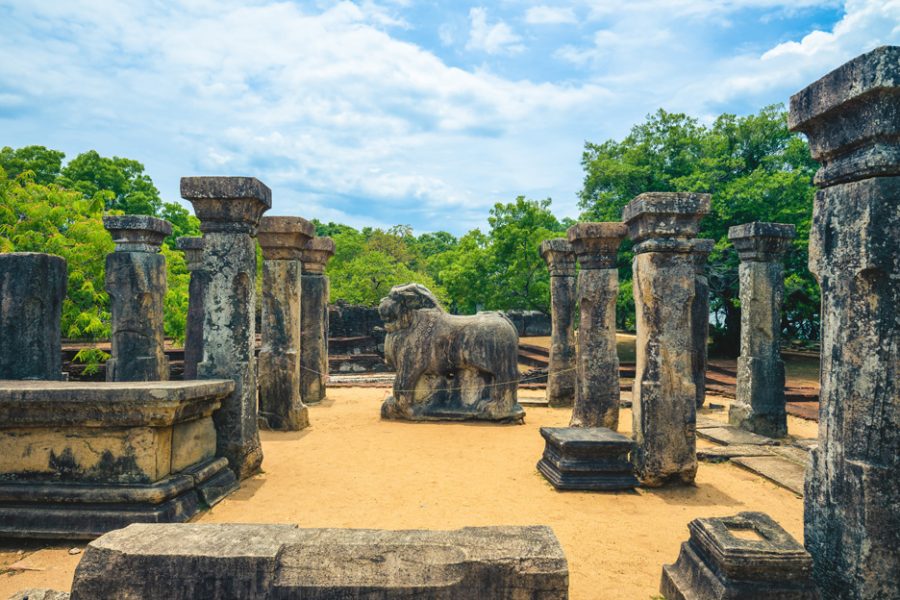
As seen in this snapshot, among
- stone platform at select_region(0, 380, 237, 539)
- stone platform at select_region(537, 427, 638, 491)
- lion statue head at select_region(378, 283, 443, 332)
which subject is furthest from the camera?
lion statue head at select_region(378, 283, 443, 332)

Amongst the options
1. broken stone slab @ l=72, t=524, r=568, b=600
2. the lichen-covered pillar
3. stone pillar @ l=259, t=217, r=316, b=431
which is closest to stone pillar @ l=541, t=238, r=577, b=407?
the lichen-covered pillar

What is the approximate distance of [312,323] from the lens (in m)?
9.38

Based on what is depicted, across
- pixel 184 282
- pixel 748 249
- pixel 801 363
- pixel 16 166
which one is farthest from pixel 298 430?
pixel 16 166

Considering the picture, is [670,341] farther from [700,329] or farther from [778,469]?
[700,329]

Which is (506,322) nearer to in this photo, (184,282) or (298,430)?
(298,430)

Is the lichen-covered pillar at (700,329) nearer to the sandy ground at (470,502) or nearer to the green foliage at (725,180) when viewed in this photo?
the sandy ground at (470,502)

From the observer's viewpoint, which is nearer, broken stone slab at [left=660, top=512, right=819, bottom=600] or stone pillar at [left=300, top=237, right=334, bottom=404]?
broken stone slab at [left=660, top=512, right=819, bottom=600]

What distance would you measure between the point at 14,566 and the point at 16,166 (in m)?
26.3

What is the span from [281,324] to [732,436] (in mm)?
6705

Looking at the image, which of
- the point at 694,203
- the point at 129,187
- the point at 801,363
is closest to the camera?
the point at 694,203

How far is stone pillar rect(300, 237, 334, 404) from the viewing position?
30.4 feet

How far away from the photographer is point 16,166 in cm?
2208

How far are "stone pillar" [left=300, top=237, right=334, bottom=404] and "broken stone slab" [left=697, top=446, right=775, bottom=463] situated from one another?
649cm

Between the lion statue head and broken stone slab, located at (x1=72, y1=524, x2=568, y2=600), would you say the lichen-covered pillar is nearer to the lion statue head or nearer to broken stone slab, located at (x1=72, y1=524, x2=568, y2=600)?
the lion statue head
